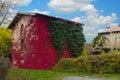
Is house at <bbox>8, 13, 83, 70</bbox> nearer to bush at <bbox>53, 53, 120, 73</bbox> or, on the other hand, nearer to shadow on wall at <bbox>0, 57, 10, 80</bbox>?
bush at <bbox>53, 53, 120, 73</bbox>

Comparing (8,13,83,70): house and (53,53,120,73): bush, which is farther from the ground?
(8,13,83,70): house

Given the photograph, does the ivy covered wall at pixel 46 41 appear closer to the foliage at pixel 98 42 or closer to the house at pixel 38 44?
the house at pixel 38 44

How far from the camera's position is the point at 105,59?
27609mm

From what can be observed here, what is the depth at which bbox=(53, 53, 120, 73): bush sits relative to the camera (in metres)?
27.1

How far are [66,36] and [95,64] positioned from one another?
29.4ft

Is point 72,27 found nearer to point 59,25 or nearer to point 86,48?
point 59,25

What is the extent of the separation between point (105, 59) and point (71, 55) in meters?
10.5

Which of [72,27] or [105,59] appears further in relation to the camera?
[72,27]

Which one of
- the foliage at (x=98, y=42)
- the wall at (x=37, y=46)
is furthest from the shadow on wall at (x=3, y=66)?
the foliage at (x=98, y=42)

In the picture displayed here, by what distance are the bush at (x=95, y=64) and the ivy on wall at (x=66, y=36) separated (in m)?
5.34

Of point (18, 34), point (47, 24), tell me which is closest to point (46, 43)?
point (47, 24)

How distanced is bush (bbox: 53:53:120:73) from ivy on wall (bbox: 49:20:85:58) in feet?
17.5

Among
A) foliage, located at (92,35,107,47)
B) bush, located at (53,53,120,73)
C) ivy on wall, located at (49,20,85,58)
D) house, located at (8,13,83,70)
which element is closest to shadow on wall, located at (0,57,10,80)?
bush, located at (53,53,120,73)


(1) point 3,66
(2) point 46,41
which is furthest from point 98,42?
(1) point 3,66
